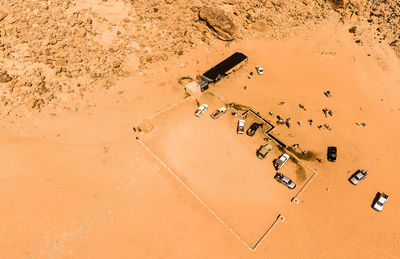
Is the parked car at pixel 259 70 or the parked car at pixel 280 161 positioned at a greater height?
the parked car at pixel 259 70

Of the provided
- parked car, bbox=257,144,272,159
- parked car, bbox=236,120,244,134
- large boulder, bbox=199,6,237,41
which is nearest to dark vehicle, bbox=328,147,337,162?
parked car, bbox=257,144,272,159

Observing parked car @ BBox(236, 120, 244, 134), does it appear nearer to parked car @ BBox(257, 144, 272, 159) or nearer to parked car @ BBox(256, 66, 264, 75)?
parked car @ BBox(257, 144, 272, 159)

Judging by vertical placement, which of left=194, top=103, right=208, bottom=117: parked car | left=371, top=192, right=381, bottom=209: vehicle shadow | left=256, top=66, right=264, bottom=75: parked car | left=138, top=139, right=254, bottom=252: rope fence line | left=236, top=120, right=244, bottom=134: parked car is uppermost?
left=256, top=66, right=264, bottom=75: parked car

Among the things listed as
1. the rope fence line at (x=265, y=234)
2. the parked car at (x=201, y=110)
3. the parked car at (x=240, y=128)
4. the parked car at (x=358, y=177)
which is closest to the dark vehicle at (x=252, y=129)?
the parked car at (x=240, y=128)

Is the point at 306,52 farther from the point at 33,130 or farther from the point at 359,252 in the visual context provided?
the point at 33,130

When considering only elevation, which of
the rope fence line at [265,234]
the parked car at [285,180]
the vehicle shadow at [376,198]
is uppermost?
the vehicle shadow at [376,198]

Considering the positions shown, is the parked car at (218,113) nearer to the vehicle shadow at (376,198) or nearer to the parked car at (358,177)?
the parked car at (358,177)

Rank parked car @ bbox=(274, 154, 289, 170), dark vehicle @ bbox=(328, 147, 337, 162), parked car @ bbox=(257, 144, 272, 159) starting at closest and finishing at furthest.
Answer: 1. parked car @ bbox=(274, 154, 289, 170)
2. parked car @ bbox=(257, 144, 272, 159)
3. dark vehicle @ bbox=(328, 147, 337, 162)
